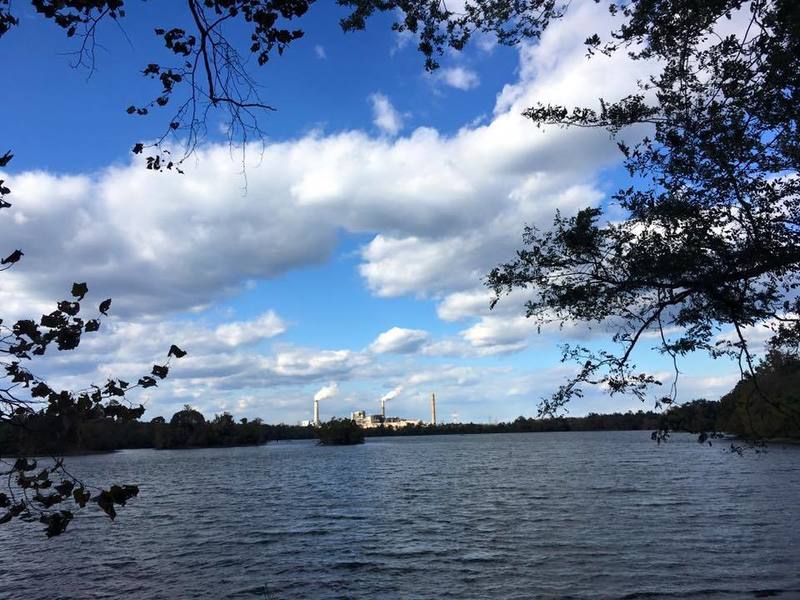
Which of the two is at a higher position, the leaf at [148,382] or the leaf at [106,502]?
the leaf at [148,382]

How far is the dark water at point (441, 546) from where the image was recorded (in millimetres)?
21312

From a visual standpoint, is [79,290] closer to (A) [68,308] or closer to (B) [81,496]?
(A) [68,308]

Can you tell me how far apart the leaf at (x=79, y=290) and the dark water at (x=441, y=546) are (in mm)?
17871

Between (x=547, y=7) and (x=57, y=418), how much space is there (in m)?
9.24

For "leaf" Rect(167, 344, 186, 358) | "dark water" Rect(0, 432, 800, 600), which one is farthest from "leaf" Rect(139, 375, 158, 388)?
"dark water" Rect(0, 432, 800, 600)

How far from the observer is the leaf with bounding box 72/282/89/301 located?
5.67 m

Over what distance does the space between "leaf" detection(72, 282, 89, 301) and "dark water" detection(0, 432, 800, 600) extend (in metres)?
17.9

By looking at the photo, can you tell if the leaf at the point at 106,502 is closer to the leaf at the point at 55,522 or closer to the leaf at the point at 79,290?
the leaf at the point at 55,522

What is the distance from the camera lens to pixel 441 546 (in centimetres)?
2814

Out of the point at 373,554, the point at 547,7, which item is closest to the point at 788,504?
the point at 373,554

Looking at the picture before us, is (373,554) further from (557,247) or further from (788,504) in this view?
(788,504)

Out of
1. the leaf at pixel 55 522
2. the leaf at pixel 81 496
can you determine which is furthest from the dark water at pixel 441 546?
the leaf at pixel 81 496

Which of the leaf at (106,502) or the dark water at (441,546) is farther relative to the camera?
the dark water at (441,546)

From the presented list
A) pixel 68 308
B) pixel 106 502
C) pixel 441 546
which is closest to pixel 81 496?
pixel 106 502
